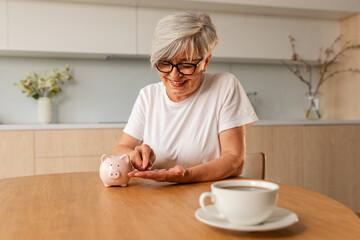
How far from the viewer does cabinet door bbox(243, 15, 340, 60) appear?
362cm

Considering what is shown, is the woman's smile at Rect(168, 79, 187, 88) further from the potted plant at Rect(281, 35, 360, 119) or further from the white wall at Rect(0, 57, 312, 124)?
the potted plant at Rect(281, 35, 360, 119)

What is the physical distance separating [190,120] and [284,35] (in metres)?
2.49

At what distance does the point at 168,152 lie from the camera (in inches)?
61.4

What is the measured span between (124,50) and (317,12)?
186cm

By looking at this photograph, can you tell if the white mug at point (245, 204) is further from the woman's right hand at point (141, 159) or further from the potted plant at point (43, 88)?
the potted plant at point (43, 88)

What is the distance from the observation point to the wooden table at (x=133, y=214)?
671 mm

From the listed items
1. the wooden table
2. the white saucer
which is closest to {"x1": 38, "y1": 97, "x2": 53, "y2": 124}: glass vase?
the wooden table

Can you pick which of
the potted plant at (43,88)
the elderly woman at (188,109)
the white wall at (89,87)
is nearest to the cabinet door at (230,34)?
the white wall at (89,87)

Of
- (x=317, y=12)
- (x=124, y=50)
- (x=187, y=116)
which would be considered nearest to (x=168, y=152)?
(x=187, y=116)

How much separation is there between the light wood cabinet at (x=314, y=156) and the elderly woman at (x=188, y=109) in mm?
1731

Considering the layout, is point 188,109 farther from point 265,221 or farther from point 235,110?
point 265,221

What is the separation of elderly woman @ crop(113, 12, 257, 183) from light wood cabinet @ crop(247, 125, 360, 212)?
1731 mm

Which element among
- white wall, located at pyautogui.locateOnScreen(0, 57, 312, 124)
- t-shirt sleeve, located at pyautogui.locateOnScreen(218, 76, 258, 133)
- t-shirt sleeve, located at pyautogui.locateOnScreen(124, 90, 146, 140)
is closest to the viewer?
t-shirt sleeve, located at pyautogui.locateOnScreen(218, 76, 258, 133)

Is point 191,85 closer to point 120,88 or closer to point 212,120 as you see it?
point 212,120
